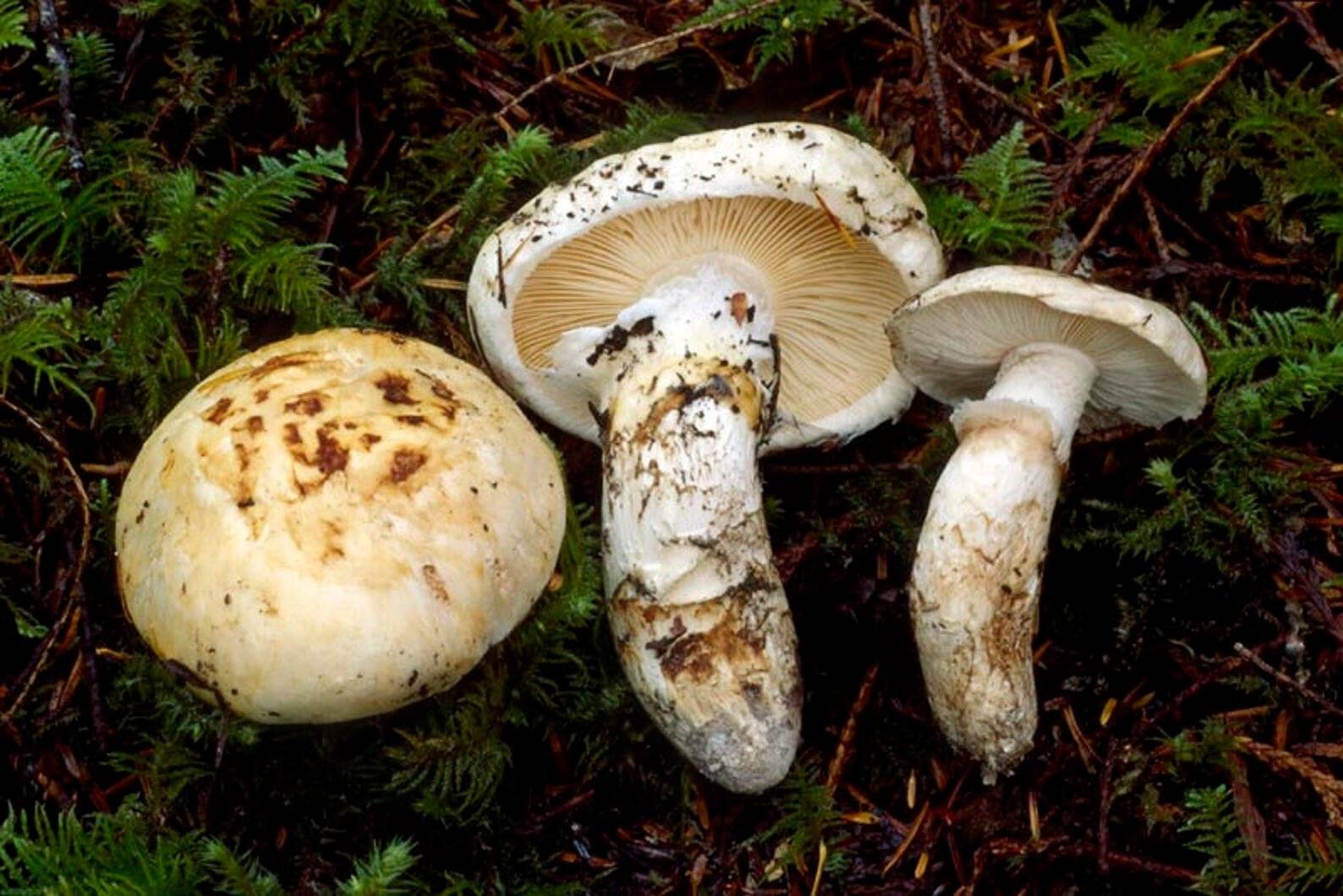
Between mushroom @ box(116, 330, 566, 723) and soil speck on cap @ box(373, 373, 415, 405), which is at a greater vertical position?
soil speck on cap @ box(373, 373, 415, 405)

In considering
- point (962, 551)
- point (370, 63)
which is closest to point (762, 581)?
point (962, 551)

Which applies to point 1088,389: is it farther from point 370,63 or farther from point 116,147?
point 116,147

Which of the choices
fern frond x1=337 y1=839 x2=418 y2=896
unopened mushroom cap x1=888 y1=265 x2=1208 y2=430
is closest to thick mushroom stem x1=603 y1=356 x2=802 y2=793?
unopened mushroom cap x1=888 y1=265 x2=1208 y2=430

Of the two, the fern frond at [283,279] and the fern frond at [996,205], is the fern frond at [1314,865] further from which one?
the fern frond at [283,279]

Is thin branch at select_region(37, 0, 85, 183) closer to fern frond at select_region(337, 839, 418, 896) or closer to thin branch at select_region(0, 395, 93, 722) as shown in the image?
thin branch at select_region(0, 395, 93, 722)

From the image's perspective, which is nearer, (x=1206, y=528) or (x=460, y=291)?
(x=1206, y=528)

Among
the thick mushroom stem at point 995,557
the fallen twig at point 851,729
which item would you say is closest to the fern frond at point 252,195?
the thick mushroom stem at point 995,557

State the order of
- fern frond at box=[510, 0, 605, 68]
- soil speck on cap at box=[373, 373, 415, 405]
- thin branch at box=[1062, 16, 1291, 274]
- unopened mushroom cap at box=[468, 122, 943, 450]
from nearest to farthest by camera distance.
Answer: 1. soil speck on cap at box=[373, 373, 415, 405]
2. unopened mushroom cap at box=[468, 122, 943, 450]
3. thin branch at box=[1062, 16, 1291, 274]
4. fern frond at box=[510, 0, 605, 68]
